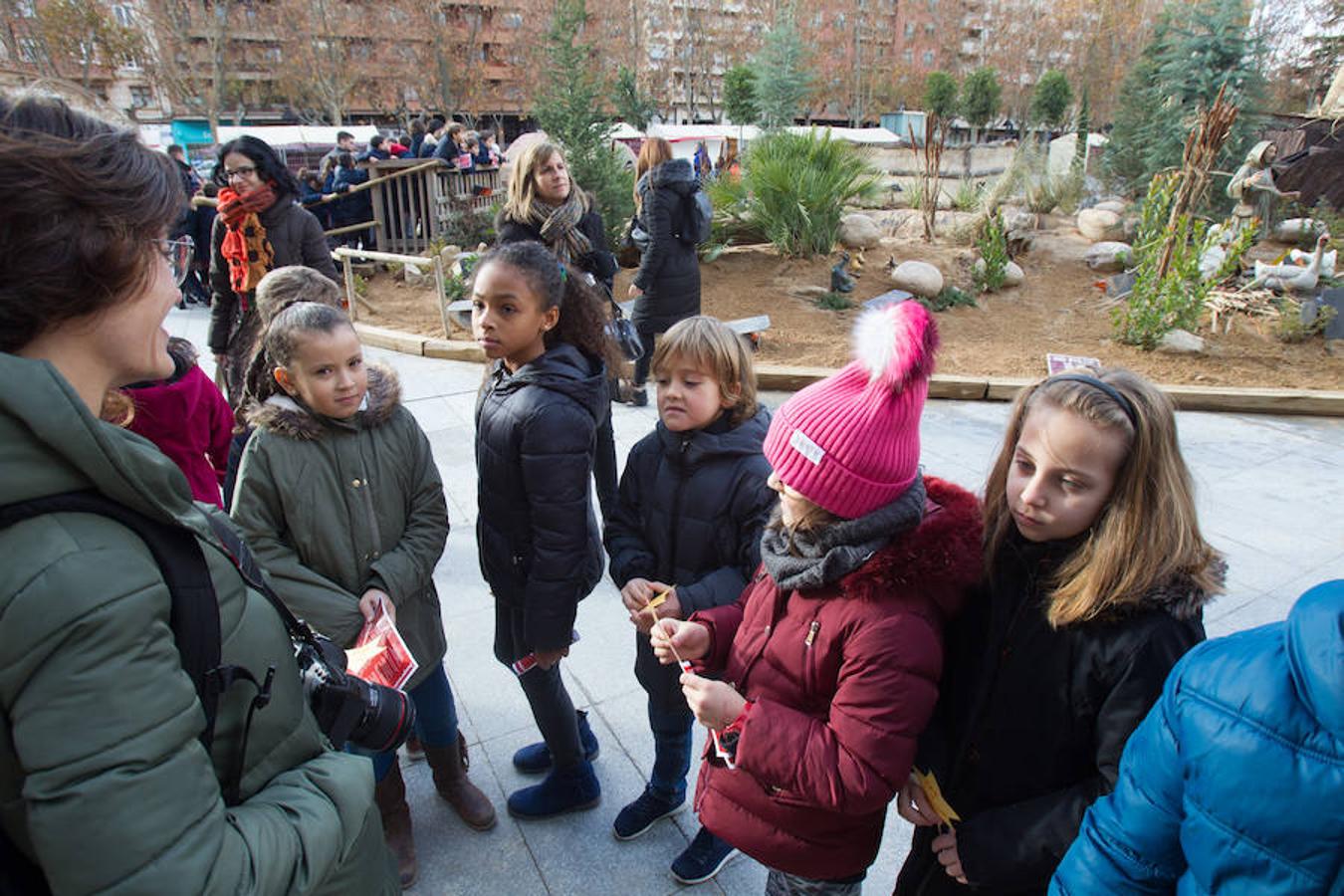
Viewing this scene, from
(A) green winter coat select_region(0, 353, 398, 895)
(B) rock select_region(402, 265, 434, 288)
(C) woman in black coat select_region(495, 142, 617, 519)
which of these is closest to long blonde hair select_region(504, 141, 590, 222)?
(C) woman in black coat select_region(495, 142, 617, 519)

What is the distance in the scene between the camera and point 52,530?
826 mm

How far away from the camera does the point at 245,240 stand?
4.30m

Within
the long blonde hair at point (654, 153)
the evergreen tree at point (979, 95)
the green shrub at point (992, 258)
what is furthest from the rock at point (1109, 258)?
the evergreen tree at point (979, 95)

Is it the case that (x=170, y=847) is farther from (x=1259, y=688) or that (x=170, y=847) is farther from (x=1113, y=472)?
(x=1113, y=472)

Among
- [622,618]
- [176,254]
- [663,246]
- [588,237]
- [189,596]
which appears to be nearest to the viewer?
[189,596]

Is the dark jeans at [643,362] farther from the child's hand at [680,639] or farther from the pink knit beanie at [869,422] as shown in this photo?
the pink knit beanie at [869,422]

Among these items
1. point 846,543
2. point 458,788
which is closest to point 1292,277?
point 846,543

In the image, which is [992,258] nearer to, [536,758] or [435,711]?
[536,758]

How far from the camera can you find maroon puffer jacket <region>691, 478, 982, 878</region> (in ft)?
4.62

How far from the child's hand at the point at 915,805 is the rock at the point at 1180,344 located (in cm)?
764

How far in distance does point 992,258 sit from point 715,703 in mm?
9532

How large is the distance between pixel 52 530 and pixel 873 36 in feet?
173

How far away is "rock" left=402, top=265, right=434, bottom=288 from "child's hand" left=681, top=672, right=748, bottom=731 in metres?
9.99

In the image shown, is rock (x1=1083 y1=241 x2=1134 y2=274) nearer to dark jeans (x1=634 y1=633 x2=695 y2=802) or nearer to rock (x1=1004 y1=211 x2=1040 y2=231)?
rock (x1=1004 y1=211 x2=1040 y2=231)
